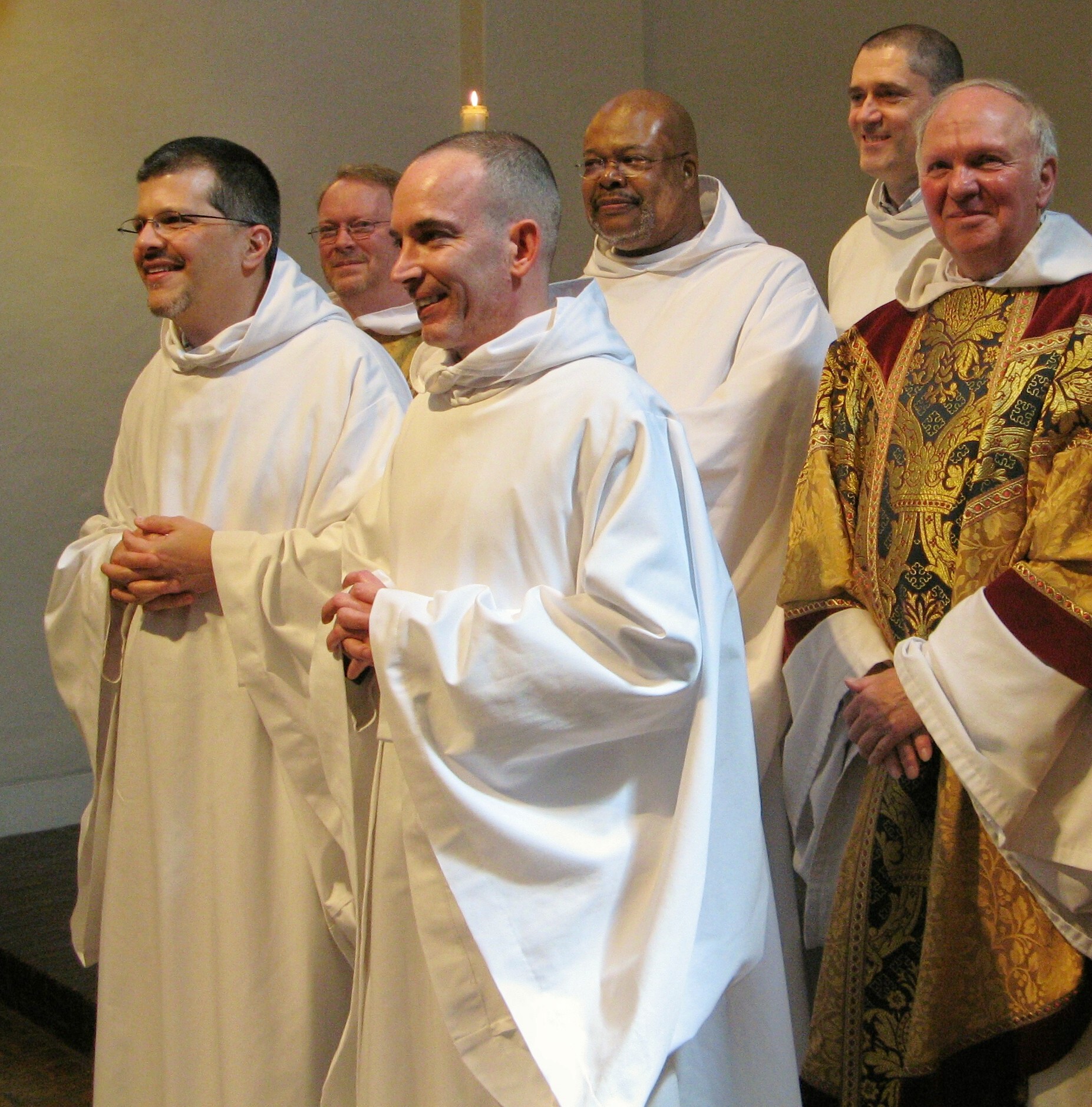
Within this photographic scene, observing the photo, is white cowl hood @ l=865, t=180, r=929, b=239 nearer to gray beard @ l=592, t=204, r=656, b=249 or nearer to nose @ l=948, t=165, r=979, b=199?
gray beard @ l=592, t=204, r=656, b=249

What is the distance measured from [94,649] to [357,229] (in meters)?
1.71

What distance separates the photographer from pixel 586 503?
2.45 meters

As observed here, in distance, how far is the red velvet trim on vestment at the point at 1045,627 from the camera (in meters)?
2.63

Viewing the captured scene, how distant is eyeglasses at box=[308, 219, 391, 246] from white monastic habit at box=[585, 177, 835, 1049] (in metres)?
0.97

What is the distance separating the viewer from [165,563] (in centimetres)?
322

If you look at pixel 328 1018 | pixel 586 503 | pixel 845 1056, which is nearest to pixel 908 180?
pixel 586 503

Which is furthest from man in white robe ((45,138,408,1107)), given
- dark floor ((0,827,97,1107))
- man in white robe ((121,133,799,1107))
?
dark floor ((0,827,97,1107))

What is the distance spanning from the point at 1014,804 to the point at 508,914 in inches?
38.9

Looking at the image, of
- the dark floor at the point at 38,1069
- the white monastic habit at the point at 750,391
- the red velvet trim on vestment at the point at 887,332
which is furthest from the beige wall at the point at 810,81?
the dark floor at the point at 38,1069

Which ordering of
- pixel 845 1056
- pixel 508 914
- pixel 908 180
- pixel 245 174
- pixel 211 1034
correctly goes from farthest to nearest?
pixel 908 180 → pixel 245 174 → pixel 211 1034 → pixel 845 1056 → pixel 508 914

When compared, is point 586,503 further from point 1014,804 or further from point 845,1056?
point 845,1056

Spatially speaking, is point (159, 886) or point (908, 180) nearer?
point (159, 886)

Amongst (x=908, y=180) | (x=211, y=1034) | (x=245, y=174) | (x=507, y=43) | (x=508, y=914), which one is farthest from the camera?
(x=507, y=43)

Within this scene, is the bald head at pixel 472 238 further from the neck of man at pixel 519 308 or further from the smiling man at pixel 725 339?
the smiling man at pixel 725 339
